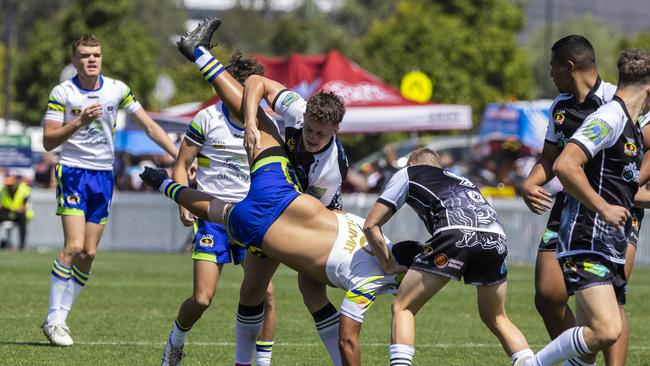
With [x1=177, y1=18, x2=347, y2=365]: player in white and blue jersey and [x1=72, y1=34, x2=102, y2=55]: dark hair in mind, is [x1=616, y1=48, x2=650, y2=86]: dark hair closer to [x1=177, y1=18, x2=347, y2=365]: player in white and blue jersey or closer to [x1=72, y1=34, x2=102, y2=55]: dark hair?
[x1=177, y1=18, x2=347, y2=365]: player in white and blue jersey

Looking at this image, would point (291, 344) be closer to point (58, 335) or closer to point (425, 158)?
point (58, 335)

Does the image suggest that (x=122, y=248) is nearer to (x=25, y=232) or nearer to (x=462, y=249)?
(x=25, y=232)

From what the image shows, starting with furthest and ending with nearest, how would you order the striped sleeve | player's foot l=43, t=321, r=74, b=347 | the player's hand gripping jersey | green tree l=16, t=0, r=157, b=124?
green tree l=16, t=0, r=157, b=124, the striped sleeve, player's foot l=43, t=321, r=74, b=347, the player's hand gripping jersey

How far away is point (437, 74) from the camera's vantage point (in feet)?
143

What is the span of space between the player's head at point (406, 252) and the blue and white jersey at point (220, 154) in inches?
76.4

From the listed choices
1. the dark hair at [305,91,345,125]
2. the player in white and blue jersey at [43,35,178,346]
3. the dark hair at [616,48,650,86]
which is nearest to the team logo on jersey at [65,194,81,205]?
the player in white and blue jersey at [43,35,178,346]

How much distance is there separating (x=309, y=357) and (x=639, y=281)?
32.4ft

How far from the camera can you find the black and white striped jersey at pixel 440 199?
7.16 metres

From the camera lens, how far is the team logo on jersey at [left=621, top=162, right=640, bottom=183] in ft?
22.5

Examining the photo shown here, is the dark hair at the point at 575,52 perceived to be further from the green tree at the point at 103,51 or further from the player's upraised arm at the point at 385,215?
the green tree at the point at 103,51

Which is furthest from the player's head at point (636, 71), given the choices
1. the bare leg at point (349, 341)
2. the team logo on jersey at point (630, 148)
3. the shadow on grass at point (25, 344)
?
the shadow on grass at point (25, 344)

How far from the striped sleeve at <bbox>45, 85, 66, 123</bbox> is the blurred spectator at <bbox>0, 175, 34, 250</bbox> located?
47.1ft

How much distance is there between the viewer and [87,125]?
10375 mm

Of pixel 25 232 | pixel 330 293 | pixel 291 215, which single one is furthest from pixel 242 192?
pixel 25 232
